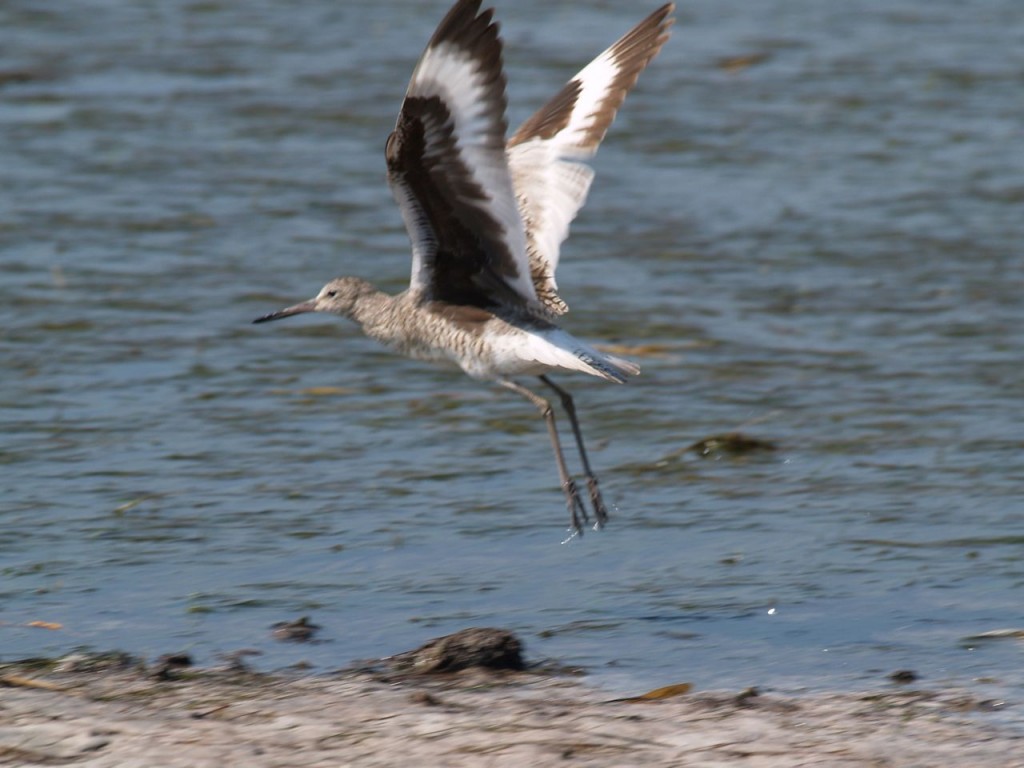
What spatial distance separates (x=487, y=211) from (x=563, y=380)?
7.86ft

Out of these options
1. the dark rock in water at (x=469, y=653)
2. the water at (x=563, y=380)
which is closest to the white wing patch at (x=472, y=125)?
the water at (x=563, y=380)

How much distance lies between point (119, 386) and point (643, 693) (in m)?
3.61

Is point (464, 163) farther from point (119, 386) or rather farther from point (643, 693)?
point (119, 386)

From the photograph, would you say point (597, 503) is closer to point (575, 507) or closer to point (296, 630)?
point (575, 507)

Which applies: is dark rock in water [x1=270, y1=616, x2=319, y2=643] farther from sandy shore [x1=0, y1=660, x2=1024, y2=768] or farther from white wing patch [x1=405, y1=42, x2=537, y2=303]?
white wing patch [x1=405, y1=42, x2=537, y2=303]

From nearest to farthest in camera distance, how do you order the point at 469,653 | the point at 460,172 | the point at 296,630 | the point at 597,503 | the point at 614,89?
the point at 469,653
the point at 296,630
the point at 460,172
the point at 597,503
the point at 614,89

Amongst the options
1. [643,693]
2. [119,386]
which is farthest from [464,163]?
[119,386]

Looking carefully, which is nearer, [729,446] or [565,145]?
[565,145]

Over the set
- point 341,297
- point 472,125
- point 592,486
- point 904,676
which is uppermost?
point 472,125

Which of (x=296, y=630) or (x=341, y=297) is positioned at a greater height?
(x=341, y=297)

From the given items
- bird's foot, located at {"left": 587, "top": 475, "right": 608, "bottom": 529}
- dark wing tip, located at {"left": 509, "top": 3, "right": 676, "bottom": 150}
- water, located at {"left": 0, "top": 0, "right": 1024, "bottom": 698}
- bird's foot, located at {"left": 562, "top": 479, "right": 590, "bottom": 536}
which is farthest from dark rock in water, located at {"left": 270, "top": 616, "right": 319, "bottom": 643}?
→ dark wing tip, located at {"left": 509, "top": 3, "right": 676, "bottom": 150}

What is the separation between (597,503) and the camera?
252 inches

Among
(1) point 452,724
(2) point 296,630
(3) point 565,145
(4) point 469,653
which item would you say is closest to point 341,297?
(3) point 565,145

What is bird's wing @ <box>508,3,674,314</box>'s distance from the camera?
6.91 m
